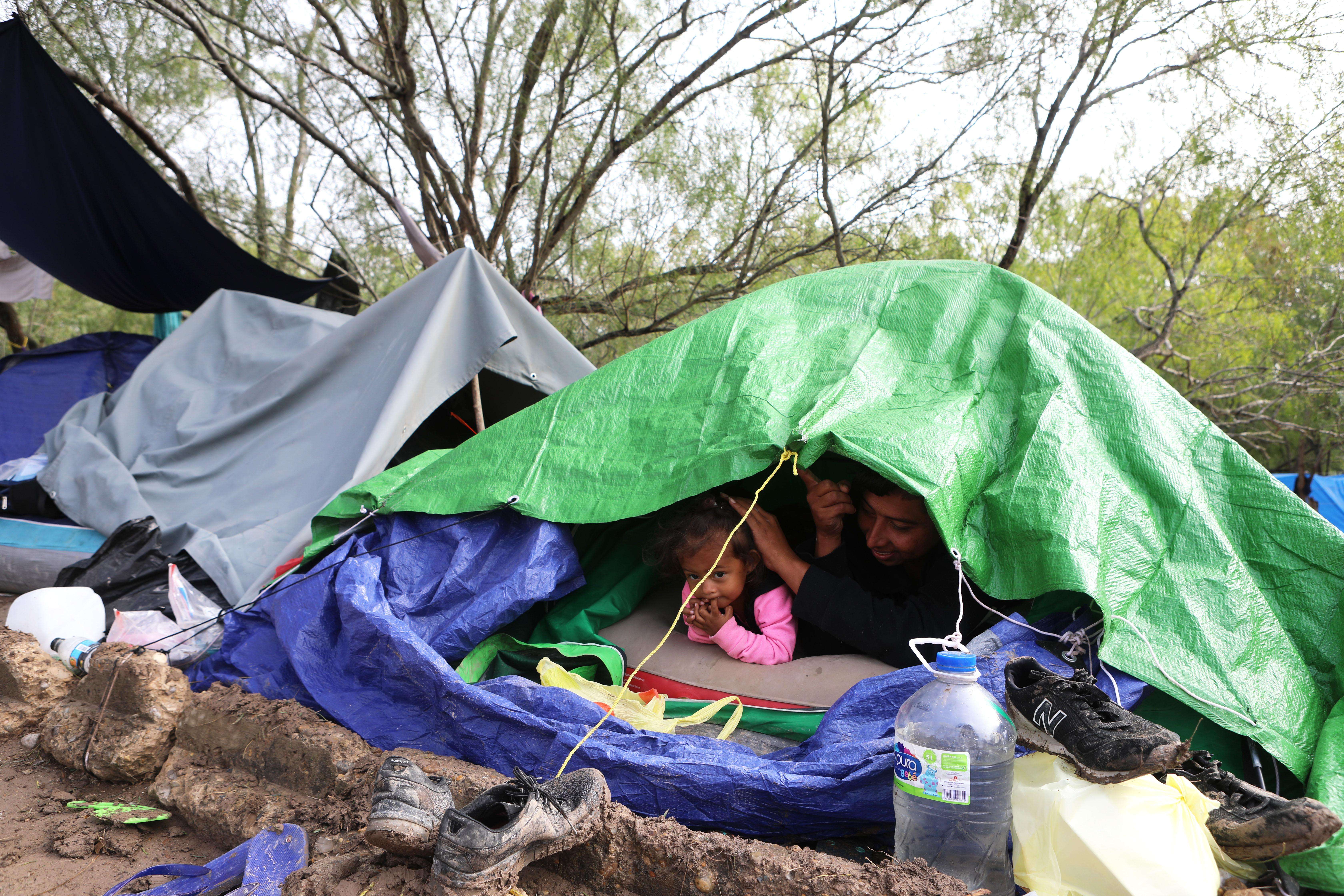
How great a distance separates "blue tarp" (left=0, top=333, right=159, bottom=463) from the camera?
498 centimetres

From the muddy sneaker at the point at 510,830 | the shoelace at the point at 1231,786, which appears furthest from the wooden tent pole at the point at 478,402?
the shoelace at the point at 1231,786

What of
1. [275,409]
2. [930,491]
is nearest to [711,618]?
[930,491]

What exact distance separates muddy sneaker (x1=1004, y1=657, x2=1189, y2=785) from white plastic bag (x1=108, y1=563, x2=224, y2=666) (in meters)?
2.14

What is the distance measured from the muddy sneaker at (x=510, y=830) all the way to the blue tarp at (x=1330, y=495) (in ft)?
24.7

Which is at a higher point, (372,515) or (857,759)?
(372,515)

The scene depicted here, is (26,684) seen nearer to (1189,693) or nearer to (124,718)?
(124,718)

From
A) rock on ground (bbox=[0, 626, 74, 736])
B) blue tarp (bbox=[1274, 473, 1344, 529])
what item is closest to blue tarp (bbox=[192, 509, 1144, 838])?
rock on ground (bbox=[0, 626, 74, 736])

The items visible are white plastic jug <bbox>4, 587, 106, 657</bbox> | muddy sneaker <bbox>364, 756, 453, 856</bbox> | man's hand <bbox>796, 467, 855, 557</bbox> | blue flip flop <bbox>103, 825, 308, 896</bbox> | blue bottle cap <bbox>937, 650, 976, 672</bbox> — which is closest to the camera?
muddy sneaker <bbox>364, 756, 453, 856</bbox>

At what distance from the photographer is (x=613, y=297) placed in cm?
659

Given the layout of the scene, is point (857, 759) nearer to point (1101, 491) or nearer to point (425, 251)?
point (1101, 491)

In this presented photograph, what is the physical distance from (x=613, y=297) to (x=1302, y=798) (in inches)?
224

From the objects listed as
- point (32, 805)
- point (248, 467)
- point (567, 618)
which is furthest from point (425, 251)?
point (32, 805)

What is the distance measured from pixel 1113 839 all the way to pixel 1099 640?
0.52 metres

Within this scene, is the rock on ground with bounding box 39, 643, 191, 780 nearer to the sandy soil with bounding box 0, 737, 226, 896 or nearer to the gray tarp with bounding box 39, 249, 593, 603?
the sandy soil with bounding box 0, 737, 226, 896
